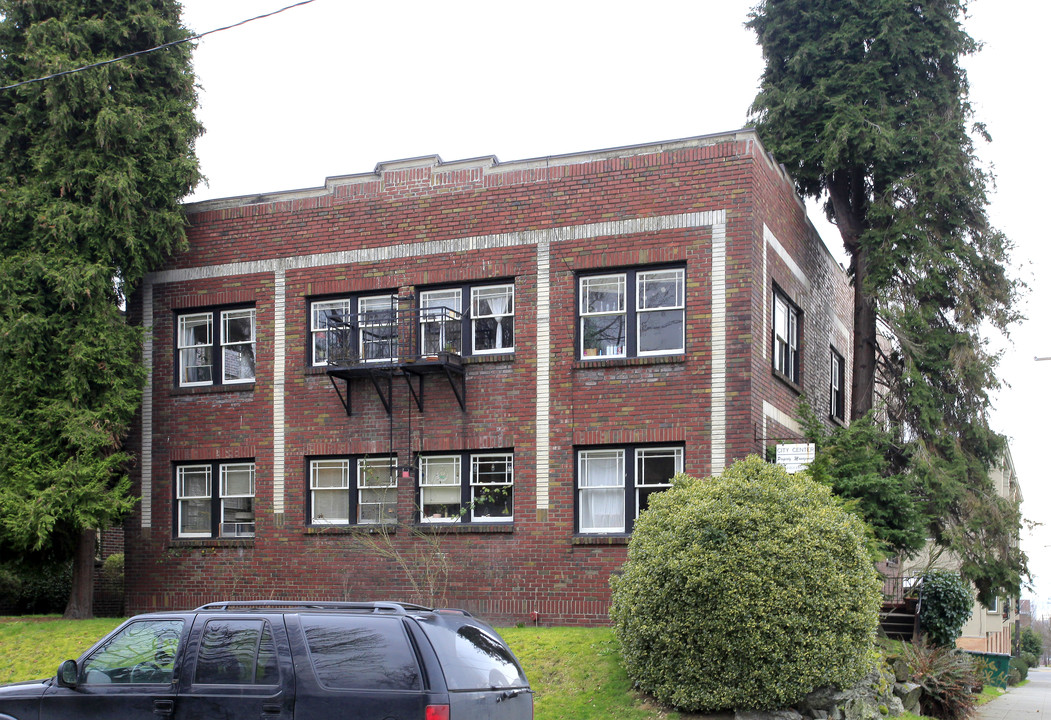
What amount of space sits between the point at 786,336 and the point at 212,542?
1188 cm

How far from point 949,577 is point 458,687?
13.5m

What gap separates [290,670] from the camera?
8898mm

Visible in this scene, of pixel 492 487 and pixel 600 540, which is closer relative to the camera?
pixel 600 540

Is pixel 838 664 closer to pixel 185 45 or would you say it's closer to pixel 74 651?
pixel 74 651

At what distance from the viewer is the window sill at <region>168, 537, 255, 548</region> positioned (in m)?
21.6

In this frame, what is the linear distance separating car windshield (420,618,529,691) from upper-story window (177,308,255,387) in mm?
13740

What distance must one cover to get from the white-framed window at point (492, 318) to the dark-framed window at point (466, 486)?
194 centimetres

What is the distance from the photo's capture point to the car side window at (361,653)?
862 centimetres

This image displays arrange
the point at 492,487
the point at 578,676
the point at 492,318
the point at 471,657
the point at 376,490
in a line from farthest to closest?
1. the point at 376,490
2. the point at 492,318
3. the point at 492,487
4. the point at 578,676
5. the point at 471,657

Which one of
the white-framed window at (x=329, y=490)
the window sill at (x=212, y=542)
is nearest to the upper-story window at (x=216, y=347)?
the white-framed window at (x=329, y=490)

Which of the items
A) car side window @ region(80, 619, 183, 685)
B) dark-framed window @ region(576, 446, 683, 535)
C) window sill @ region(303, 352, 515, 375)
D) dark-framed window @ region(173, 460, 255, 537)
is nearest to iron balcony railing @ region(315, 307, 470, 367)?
window sill @ region(303, 352, 515, 375)

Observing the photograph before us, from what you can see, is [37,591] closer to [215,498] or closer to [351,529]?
[215,498]

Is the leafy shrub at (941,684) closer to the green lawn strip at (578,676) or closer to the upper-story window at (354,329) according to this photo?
the green lawn strip at (578,676)

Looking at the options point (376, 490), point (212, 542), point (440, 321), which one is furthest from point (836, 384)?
point (212, 542)
